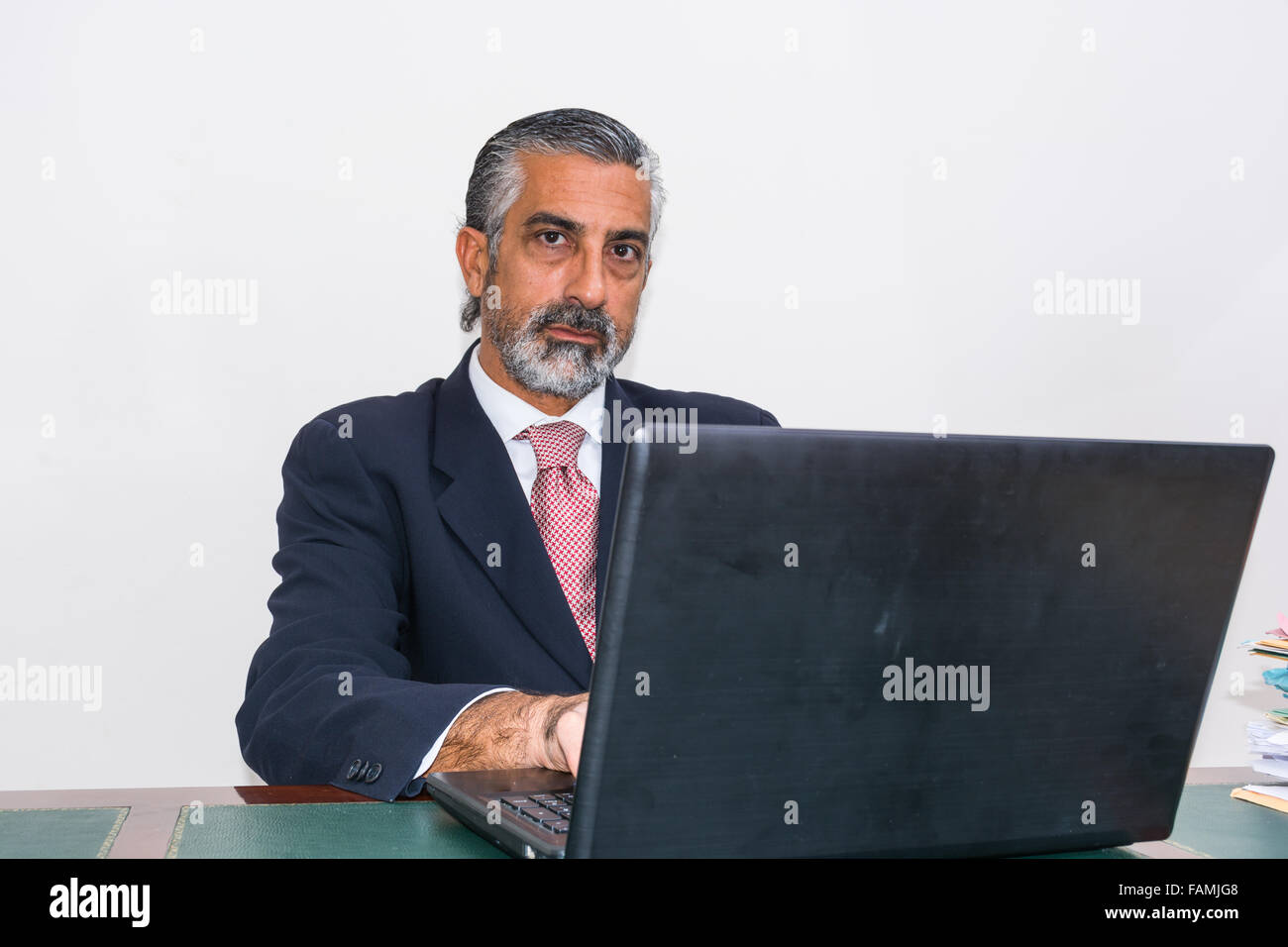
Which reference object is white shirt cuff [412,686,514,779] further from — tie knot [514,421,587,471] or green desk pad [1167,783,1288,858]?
tie knot [514,421,587,471]

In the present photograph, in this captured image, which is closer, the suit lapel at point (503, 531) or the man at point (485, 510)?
the man at point (485, 510)

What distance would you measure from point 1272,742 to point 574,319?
127cm

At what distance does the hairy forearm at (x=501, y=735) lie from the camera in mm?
1217

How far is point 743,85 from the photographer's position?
112 inches

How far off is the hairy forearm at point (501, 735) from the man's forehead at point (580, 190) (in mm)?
1148

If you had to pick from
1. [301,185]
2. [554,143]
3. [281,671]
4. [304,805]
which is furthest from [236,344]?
[304,805]

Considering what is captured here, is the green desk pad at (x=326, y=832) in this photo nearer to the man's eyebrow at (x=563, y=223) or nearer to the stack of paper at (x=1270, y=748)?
the stack of paper at (x=1270, y=748)

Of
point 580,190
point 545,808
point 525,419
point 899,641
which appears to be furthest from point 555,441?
point 899,641

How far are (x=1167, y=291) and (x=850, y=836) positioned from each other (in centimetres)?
265

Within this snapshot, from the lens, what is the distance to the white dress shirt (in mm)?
2088

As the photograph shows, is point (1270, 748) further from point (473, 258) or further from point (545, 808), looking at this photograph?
point (473, 258)

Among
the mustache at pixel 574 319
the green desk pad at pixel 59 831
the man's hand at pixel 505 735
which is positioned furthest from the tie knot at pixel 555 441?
the green desk pad at pixel 59 831

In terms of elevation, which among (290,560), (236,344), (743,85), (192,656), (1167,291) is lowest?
(192,656)
